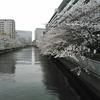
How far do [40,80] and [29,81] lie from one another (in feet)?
3.94

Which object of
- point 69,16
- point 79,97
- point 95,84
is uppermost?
point 69,16

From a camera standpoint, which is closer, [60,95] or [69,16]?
[60,95]

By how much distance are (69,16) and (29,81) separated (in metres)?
7.55

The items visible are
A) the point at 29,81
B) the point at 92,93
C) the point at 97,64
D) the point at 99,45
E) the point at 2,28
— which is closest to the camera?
the point at 97,64

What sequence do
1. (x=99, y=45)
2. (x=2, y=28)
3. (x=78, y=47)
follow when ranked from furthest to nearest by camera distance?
(x=2, y=28), (x=99, y=45), (x=78, y=47)

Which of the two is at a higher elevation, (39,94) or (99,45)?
(99,45)

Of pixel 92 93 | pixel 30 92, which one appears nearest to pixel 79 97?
pixel 92 93

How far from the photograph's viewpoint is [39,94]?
43.3 ft

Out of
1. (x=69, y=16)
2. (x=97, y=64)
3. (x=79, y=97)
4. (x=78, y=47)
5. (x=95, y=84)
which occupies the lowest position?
(x=79, y=97)

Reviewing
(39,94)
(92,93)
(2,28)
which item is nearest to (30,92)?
(39,94)

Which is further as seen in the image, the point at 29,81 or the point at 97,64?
the point at 29,81

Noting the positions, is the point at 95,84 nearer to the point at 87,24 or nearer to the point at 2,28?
the point at 87,24

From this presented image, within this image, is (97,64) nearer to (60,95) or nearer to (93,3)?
(60,95)

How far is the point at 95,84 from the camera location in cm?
1240
